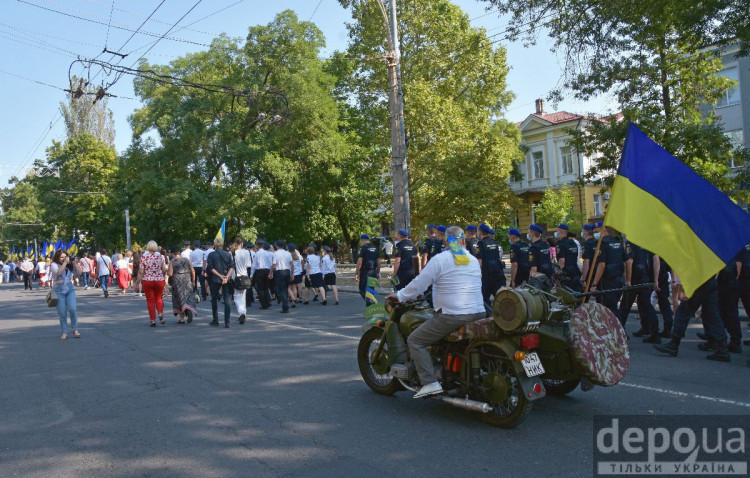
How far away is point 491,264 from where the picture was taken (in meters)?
11.5

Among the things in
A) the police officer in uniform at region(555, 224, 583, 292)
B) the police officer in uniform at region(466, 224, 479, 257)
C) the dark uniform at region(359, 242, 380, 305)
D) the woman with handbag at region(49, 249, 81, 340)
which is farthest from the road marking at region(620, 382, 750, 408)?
the woman with handbag at region(49, 249, 81, 340)

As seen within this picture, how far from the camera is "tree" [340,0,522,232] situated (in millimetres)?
28156

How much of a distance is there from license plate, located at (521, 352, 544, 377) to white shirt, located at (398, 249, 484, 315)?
0.65 m

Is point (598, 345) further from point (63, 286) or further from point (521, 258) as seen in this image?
point (63, 286)

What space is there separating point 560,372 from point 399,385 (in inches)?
64.6

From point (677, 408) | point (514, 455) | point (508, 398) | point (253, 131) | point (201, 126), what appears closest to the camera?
point (514, 455)

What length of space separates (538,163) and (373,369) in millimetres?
46860

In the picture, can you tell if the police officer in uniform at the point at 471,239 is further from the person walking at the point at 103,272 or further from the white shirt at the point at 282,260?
the person walking at the point at 103,272

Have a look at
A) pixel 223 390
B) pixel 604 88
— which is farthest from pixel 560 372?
pixel 604 88

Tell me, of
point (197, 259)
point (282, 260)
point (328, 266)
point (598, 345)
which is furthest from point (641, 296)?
point (197, 259)

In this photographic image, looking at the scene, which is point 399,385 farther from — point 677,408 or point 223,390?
point 677,408

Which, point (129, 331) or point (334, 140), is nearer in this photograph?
point (129, 331)

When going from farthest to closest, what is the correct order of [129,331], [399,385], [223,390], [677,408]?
1. [129,331]
2. [223,390]
3. [399,385]
4. [677,408]

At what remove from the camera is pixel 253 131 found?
3584 centimetres
